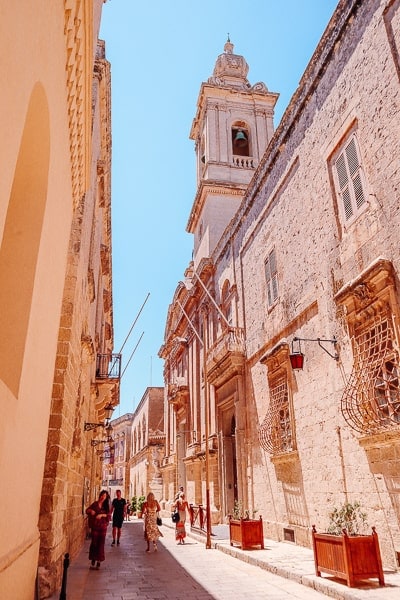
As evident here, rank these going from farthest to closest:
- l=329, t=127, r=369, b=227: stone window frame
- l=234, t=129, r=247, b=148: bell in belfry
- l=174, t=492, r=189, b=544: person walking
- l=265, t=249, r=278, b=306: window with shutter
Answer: l=234, t=129, r=247, b=148: bell in belfry < l=174, t=492, r=189, b=544: person walking < l=265, t=249, r=278, b=306: window with shutter < l=329, t=127, r=369, b=227: stone window frame

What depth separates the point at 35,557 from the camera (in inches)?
217

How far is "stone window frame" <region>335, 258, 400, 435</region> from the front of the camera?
7.05 metres

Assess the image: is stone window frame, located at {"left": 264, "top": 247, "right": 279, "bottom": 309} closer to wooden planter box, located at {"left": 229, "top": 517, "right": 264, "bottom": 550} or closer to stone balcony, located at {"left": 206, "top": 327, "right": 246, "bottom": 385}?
stone balcony, located at {"left": 206, "top": 327, "right": 246, "bottom": 385}

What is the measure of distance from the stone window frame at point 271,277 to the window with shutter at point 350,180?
148 inches

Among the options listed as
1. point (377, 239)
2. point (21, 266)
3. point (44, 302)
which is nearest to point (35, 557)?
point (44, 302)

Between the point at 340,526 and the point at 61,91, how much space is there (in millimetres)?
7088

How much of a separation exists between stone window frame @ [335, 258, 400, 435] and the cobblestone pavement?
7.48ft

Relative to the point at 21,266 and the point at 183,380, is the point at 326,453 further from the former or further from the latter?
the point at 183,380

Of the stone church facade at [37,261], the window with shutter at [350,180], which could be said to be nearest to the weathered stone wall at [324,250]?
the window with shutter at [350,180]

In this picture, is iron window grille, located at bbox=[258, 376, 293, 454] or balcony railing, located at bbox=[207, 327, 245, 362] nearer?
iron window grille, located at bbox=[258, 376, 293, 454]

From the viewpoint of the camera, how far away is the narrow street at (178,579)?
255 inches

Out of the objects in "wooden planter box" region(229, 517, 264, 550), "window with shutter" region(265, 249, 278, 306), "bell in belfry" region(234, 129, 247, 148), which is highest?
"bell in belfry" region(234, 129, 247, 148)

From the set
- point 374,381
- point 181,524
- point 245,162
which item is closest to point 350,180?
point 374,381

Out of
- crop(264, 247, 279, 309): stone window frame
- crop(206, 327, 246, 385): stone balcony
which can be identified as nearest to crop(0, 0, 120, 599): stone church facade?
crop(264, 247, 279, 309): stone window frame
